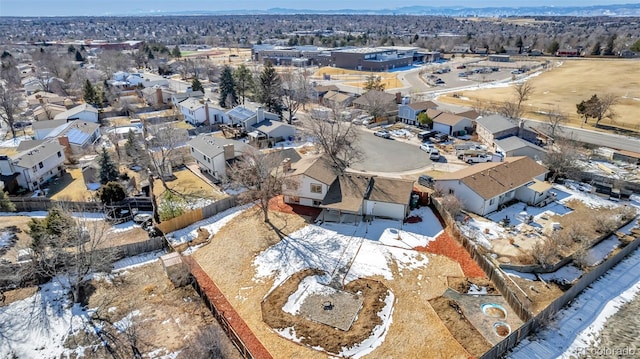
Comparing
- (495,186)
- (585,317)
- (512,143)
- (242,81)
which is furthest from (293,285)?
(242,81)

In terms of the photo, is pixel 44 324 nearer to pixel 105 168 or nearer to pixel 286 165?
pixel 105 168

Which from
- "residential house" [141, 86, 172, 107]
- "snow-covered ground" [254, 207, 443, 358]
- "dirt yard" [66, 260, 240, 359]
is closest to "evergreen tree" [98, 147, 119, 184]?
"dirt yard" [66, 260, 240, 359]

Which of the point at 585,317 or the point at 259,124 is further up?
the point at 259,124

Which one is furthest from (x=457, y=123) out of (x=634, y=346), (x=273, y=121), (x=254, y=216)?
(x=634, y=346)

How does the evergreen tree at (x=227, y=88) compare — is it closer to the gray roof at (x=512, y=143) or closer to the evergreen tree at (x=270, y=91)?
the evergreen tree at (x=270, y=91)

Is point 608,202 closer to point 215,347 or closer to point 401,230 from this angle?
point 401,230

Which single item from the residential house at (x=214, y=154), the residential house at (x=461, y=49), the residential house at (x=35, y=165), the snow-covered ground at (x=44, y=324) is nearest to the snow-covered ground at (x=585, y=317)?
the snow-covered ground at (x=44, y=324)

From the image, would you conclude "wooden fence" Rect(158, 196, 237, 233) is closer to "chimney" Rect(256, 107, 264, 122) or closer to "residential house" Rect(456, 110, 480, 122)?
"chimney" Rect(256, 107, 264, 122)
